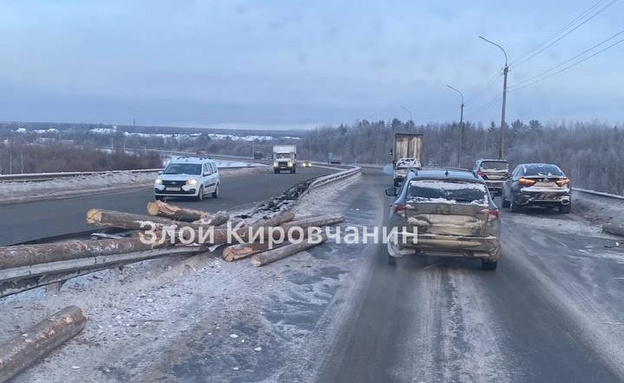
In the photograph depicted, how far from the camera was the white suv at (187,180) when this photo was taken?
96.2ft

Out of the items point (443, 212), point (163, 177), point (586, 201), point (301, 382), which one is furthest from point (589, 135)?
point (301, 382)

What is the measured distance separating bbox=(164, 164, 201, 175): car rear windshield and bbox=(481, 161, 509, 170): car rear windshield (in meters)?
14.1

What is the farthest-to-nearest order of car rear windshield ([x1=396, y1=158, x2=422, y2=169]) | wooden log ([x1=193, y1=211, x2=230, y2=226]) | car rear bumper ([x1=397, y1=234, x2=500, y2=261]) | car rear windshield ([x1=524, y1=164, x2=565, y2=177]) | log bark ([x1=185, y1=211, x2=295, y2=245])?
car rear windshield ([x1=396, y1=158, x2=422, y2=169]) → car rear windshield ([x1=524, y1=164, x2=565, y2=177]) → wooden log ([x1=193, y1=211, x2=230, y2=226]) → car rear bumper ([x1=397, y1=234, x2=500, y2=261]) → log bark ([x1=185, y1=211, x2=295, y2=245])

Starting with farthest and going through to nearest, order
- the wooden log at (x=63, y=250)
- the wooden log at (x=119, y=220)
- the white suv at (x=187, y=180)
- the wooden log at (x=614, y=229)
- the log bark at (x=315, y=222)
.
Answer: the white suv at (x=187, y=180)
the wooden log at (x=614, y=229)
the log bark at (x=315, y=222)
the wooden log at (x=119, y=220)
the wooden log at (x=63, y=250)

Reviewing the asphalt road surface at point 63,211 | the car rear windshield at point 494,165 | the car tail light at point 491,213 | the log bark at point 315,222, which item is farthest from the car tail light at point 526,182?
the car tail light at point 491,213

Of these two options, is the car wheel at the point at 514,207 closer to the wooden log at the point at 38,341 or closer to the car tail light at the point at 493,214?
the car tail light at the point at 493,214

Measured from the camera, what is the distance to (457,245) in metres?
12.2

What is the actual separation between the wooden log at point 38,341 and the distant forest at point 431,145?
50.7m

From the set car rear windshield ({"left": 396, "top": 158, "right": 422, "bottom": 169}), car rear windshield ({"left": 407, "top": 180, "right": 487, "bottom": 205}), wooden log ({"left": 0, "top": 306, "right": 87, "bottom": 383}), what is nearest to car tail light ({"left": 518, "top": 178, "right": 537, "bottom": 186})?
car rear windshield ({"left": 407, "top": 180, "right": 487, "bottom": 205})

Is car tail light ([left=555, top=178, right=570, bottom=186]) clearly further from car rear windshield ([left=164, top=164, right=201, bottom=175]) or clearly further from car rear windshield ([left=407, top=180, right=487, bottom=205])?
car rear windshield ([left=164, top=164, right=201, bottom=175])

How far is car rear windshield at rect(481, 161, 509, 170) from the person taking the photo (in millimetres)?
35938

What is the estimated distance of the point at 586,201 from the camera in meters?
29.0

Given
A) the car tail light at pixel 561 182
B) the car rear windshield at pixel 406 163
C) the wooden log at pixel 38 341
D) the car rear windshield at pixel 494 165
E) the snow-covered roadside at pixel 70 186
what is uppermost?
the car rear windshield at pixel 494 165

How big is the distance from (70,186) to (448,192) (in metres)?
26.1
